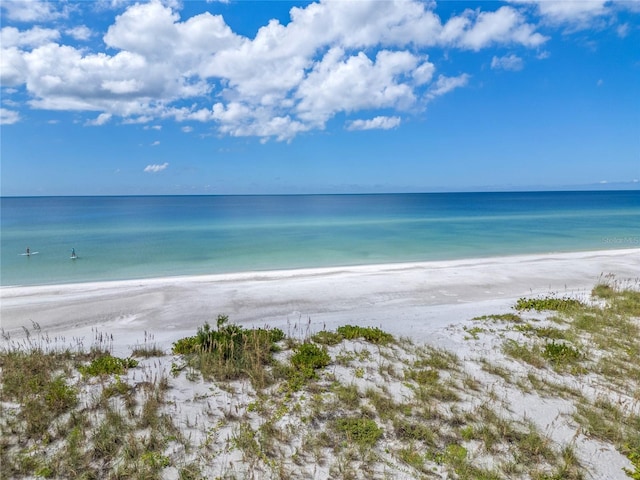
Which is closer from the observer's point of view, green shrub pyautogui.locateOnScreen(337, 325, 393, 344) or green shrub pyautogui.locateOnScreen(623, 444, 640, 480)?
green shrub pyautogui.locateOnScreen(623, 444, 640, 480)

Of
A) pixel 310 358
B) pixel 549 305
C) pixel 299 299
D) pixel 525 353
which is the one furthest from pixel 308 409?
pixel 549 305

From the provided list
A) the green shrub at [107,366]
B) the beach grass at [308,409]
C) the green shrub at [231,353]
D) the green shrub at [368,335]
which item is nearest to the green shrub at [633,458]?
the beach grass at [308,409]

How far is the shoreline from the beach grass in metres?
2.37

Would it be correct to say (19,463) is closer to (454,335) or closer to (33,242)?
(454,335)

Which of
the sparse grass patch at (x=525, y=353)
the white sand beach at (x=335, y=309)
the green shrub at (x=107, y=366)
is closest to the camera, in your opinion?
the white sand beach at (x=335, y=309)

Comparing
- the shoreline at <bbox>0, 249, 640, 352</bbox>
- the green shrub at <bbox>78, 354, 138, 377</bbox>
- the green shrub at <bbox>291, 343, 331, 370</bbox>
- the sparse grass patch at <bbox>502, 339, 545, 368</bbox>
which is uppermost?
the green shrub at <bbox>78, 354, 138, 377</bbox>

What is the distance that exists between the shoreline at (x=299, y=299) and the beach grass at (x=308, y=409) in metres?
2.37

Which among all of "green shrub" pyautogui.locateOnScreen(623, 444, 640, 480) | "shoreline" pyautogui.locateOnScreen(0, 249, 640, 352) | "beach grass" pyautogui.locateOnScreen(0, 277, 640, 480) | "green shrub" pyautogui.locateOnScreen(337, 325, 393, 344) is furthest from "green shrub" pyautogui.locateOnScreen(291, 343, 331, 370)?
"green shrub" pyautogui.locateOnScreen(623, 444, 640, 480)

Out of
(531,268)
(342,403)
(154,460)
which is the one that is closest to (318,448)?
(342,403)

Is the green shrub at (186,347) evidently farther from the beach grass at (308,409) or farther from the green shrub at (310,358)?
the green shrub at (310,358)

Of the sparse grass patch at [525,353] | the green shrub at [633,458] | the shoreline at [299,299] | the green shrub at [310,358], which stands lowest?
the shoreline at [299,299]

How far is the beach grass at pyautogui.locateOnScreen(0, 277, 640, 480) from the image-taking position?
200 inches

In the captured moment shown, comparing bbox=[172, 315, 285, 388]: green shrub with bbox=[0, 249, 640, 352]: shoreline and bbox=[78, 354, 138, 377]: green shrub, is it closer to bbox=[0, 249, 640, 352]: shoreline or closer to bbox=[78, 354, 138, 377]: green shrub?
bbox=[78, 354, 138, 377]: green shrub

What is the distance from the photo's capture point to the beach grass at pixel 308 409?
16.7ft
